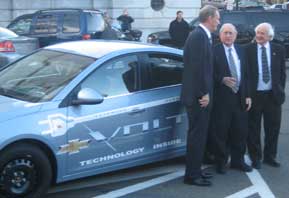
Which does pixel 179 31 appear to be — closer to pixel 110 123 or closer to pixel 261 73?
pixel 261 73

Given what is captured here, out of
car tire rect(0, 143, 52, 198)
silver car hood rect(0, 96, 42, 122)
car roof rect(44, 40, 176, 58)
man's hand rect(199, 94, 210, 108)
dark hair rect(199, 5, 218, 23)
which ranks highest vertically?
dark hair rect(199, 5, 218, 23)

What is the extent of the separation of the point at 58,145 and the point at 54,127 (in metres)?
0.17

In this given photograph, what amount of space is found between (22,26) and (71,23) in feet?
5.41

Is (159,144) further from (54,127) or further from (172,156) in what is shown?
(54,127)

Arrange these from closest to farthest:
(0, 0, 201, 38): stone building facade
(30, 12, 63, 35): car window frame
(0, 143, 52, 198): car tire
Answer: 1. (0, 143, 52, 198): car tire
2. (30, 12, 63, 35): car window frame
3. (0, 0, 201, 38): stone building facade

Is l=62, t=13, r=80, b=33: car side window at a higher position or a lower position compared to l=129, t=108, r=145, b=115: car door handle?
higher

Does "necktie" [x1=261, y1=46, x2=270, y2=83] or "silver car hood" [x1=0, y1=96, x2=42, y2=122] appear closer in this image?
"silver car hood" [x1=0, y1=96, x2=42, y2=122]

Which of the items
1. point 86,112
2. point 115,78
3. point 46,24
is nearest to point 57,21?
point 46,24

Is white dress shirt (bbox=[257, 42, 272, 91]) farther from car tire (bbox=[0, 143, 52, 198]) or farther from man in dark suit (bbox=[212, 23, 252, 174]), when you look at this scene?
car tire (bbox=[0, 143, 52, 198])

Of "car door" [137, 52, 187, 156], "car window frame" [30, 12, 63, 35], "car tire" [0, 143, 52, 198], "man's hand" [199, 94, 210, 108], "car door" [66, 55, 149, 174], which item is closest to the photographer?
"car tire" [0, 143, 52, 198]

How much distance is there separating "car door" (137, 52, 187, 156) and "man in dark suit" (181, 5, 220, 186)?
1.13ft

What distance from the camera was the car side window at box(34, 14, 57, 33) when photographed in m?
→ 15.3

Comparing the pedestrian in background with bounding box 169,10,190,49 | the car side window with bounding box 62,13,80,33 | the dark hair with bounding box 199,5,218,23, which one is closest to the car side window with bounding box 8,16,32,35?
the car side window with bounding box 62,13,80,33

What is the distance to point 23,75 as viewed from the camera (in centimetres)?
602
